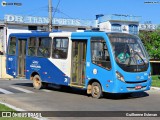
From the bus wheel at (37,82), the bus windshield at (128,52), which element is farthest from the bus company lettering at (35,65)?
the bus windshield at (128,52)

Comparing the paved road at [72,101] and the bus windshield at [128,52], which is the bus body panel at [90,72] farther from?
the paved road at [72,101]

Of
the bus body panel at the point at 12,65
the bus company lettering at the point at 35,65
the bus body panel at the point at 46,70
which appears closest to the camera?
the bus body panel at the point at 46,70

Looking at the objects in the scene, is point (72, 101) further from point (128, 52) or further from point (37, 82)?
point (37, 82)

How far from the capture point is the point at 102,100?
616 inches

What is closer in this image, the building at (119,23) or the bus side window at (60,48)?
the bus side window at (60,48)

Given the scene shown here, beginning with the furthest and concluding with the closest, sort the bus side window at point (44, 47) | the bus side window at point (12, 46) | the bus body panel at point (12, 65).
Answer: the bus side window at point (12, 46)
the bus body panel at point (12, 65)
the bus side window at point (44, 47)

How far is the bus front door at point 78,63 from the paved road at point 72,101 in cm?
65

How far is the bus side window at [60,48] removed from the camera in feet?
58.6

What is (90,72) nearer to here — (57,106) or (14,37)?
(57,106)

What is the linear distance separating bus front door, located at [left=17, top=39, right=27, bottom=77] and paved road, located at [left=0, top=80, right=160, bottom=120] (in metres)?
1.77

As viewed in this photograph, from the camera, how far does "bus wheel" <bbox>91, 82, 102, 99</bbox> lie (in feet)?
52.7

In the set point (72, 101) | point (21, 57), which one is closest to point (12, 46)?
point (21, 57)

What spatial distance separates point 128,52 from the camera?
52.3ft

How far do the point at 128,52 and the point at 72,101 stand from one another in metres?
2.97
